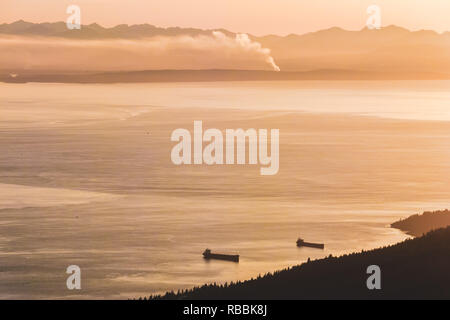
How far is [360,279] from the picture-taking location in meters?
70.6

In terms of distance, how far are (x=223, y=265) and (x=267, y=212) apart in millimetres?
30221

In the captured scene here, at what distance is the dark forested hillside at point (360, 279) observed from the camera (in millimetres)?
66438

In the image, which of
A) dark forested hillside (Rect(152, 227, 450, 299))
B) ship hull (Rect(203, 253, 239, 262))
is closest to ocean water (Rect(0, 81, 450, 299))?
ship hull (Rect(203, 253, 239, 262))

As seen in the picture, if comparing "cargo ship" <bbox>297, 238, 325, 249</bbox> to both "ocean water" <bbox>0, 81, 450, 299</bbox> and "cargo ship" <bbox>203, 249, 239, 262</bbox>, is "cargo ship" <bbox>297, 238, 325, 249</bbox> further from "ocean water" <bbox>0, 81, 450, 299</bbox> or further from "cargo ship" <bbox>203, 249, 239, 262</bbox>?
"cargo ship" <bbox>203, 249, 239, 262</bbox>

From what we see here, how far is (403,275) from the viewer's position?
70562mm

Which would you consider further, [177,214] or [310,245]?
[177,214]

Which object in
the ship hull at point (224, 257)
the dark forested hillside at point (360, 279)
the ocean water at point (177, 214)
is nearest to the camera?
the dark forested hillside at point (360, 279)

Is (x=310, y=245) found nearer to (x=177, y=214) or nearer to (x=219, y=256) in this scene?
(x=219, y=256)

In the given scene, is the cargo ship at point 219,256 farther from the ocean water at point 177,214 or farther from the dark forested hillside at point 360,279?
the dark forested hillside at point 360,279

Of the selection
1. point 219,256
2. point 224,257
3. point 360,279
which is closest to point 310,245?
point 224,257

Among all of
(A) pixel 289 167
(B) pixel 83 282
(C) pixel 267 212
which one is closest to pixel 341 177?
(A) pixel 289 167

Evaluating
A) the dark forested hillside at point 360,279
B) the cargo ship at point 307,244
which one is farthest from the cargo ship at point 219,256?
the dark forested hillside at point 360,279
